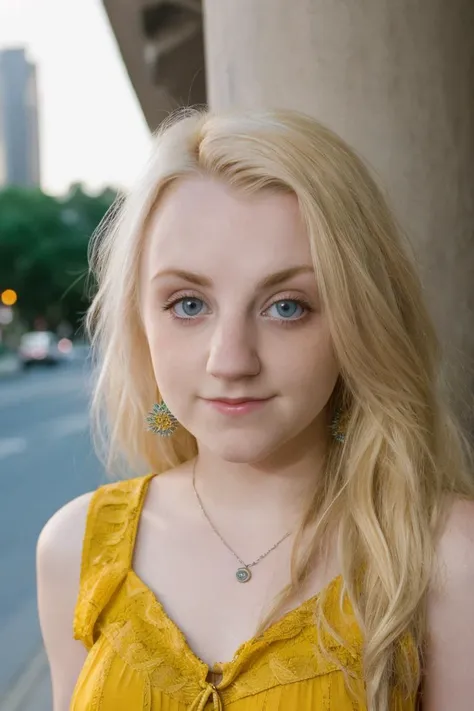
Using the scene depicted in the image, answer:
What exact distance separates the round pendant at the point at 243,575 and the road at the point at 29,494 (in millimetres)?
716

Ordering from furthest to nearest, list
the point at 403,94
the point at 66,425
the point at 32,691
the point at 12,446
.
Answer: the point at 66,425, the point at 12,446, the point at 32,691, the point at 403,94

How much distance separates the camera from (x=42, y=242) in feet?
94.7

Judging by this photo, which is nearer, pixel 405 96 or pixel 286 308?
pixel 286 308

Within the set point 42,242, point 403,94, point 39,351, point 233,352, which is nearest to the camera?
point 233,352

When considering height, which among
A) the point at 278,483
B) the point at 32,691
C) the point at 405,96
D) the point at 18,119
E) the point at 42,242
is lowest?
the point at 32,691

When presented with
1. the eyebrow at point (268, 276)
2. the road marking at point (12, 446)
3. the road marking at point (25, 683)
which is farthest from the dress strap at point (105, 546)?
the road marking at point (12, 446)

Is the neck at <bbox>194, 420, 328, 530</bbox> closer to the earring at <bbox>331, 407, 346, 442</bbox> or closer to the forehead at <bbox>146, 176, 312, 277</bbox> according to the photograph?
the earring at <bbox>331, 407, 346, 442</bbox>

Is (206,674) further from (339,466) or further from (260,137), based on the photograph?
(260,137)

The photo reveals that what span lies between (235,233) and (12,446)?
993 centimetres

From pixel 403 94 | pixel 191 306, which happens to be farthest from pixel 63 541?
pixel 403 94

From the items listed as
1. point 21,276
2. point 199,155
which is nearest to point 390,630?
point 199,155

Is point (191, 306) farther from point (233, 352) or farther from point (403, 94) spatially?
point (403, 94)

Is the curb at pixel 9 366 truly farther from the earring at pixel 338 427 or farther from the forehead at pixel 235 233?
the forehead at pixel 235 233

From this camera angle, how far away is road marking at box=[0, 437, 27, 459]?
10255mm
